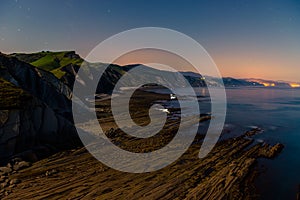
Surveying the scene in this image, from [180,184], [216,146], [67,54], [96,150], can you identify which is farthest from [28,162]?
[67,54]

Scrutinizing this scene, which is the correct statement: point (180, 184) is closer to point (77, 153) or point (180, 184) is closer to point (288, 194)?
point (288, 194)

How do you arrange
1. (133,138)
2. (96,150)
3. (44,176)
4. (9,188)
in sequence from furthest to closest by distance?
(133,138), (96,150), (44,176), (9,188)

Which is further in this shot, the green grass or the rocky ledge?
the green grass

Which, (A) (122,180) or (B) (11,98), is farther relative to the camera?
(B) (11,98)

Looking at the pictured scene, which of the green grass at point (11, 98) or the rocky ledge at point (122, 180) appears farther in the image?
the green grass at point (11, 98)

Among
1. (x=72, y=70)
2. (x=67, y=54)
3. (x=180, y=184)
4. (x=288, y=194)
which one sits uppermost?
(x=67, y=54)

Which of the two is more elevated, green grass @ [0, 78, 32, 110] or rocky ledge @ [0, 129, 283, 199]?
green grass @ [0, 78, 32, 110]

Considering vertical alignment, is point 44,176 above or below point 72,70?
below

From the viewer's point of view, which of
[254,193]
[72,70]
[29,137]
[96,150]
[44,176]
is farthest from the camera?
[72,70]

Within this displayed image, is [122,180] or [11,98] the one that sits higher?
[11,98]

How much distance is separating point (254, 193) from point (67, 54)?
190705 millimetres

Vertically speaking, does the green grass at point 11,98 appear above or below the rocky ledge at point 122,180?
above

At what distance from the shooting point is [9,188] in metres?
18.2

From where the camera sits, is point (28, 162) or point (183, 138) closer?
point (28, 162)
